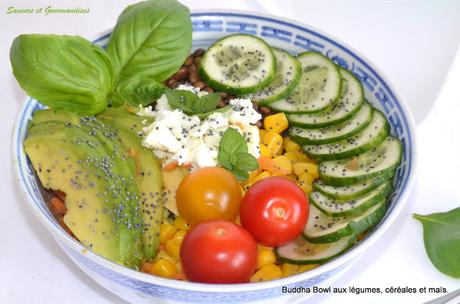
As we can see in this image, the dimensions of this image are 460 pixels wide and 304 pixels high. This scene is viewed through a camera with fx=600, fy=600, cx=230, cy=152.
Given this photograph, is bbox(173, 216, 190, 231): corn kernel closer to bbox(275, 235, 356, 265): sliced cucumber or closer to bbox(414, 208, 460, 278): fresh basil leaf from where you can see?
bbox(275, 235, 356, 265): sliced cucumber

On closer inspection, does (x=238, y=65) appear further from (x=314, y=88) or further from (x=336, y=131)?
(x=336, y=131)

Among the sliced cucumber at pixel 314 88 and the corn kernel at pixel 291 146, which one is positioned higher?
the sliced cucumber at pixel 314 88

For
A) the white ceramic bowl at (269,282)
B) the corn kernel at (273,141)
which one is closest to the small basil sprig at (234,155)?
the corn kernel at (273,141)

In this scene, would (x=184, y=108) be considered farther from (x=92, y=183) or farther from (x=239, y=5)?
(x=239, y=5)

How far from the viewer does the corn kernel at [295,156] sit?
2451 mm

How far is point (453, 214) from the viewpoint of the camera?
243cm

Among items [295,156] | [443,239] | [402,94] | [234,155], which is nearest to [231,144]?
[234,155]

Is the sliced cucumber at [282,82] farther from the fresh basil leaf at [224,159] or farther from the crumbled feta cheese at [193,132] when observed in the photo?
the fresh basil leaf at [224,159]

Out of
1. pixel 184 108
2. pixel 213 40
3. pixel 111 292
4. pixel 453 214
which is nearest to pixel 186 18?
pixel 213 40

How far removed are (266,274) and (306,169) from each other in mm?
504

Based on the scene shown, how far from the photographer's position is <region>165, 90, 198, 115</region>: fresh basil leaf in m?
Result: 2.35

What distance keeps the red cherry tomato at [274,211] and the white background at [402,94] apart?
0.33 m

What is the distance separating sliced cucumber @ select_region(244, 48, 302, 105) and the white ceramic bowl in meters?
0.14

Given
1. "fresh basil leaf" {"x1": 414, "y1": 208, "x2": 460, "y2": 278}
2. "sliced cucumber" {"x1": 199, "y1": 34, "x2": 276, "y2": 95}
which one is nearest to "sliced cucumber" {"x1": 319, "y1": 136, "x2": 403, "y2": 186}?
"fresh basil leaf" {"x1": 414, "y1": 208, "x2": 460, "y2": 278}
